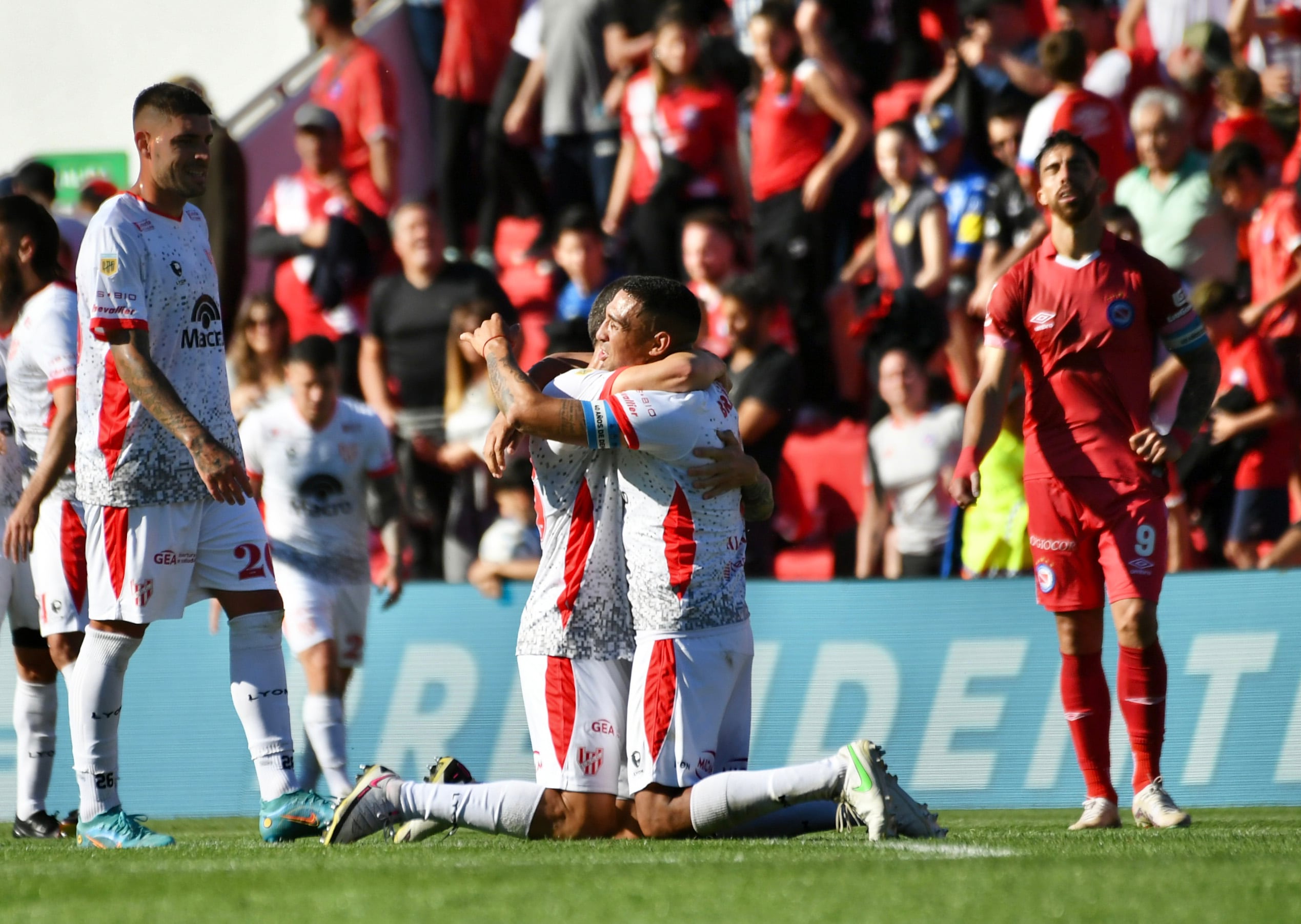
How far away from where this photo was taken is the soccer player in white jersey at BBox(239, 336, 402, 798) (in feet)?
29.1

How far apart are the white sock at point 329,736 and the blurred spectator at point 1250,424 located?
463 centimetres

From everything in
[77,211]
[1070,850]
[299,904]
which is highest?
[77,211]

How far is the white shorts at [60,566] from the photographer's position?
7.25 meters

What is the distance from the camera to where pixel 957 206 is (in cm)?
1103

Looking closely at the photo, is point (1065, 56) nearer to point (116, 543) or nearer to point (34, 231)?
point (34, 231)

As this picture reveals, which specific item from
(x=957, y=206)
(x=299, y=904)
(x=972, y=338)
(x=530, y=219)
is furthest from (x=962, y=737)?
(x=530, y=219)

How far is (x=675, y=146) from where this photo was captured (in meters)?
11.9

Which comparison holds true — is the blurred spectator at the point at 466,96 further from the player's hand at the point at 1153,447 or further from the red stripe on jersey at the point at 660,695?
the red stripe on jersey at the point at 660,695

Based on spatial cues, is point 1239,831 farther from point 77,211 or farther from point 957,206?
point 77,211

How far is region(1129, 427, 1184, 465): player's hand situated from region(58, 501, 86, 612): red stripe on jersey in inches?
156

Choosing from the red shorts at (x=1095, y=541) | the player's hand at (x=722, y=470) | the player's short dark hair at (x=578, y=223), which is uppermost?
the player's short dark hair at (x=578, y=223)

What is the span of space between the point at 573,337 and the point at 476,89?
341 cm

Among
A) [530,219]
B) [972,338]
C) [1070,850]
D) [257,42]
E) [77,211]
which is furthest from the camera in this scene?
[257,42]

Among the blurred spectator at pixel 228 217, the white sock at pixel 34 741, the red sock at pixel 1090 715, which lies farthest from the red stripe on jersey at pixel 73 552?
the blurred spectator at pixel 228 217
